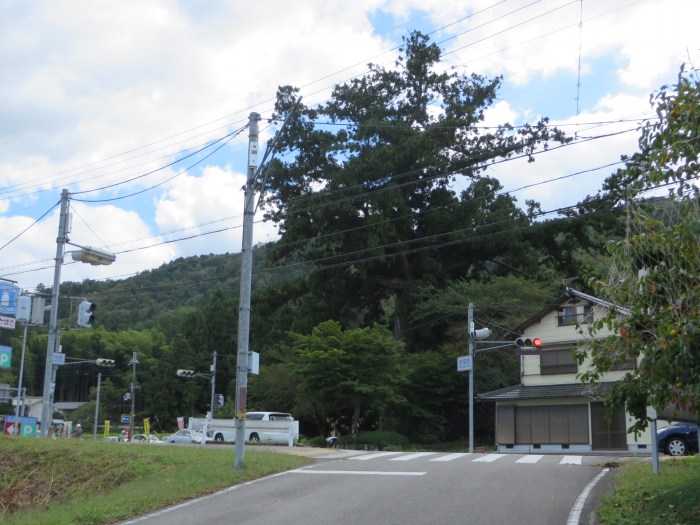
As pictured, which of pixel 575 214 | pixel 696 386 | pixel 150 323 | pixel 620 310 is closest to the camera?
pixel 696 386

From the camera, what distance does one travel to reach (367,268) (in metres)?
50.7

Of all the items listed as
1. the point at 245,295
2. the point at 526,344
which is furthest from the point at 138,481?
the point at 526,344

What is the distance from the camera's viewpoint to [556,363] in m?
38.2

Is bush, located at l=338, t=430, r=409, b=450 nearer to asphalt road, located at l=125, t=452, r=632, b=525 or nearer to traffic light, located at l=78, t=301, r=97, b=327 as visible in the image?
traffic light, located at l=78, t=301, r=97, b=327

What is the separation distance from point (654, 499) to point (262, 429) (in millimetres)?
25576

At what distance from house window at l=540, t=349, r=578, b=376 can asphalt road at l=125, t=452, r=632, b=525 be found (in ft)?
67.8

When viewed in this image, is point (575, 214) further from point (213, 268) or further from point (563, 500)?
point (213, 268)

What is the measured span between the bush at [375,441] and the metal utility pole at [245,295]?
2099 cm

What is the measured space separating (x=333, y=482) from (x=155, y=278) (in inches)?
2218

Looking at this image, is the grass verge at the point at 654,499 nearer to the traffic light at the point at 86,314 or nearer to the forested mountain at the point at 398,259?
the traffic light at the point at 86,314

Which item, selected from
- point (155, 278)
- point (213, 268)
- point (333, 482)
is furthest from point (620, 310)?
point (213, 268)

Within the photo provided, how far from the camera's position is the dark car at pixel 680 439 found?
2041 centimetres

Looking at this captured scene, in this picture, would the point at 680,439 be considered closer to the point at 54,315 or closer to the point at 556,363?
the point at 556,363

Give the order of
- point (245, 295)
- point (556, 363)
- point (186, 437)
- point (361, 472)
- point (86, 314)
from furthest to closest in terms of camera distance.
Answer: point (186, 437)
point (556, 363)
point (86, 314)
point (245, 295)
point (361, 472)
